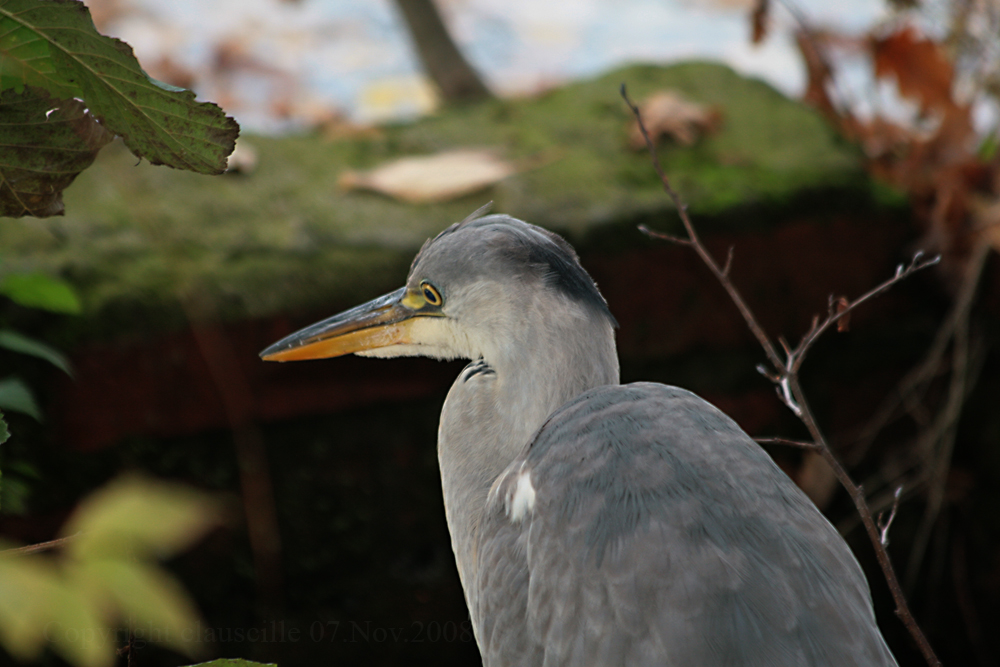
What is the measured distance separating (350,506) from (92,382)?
25.5 inches

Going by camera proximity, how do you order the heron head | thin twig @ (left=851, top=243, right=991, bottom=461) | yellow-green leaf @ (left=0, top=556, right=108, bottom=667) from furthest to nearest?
thin twig @ (left=851, top=243, right=991, bottom=461) < the heron head < yellow-green leaf @ (left=0, top=556, right=108, bottom=667)

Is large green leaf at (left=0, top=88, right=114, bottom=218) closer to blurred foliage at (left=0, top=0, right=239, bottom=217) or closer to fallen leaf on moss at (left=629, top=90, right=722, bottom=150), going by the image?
blurred foliage at (left=0, top=0, right=239, bottom=217)

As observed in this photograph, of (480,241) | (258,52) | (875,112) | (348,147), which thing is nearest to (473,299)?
(480,241)

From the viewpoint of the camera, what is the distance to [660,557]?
3.36 ft

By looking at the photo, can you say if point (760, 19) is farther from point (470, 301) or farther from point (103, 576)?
point (103, 576)

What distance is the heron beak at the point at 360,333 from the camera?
1.48 meters

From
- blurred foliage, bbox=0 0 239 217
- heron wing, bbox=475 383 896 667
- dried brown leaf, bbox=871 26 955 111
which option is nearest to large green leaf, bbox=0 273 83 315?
blurred foliage, bbox=0 0 239 217

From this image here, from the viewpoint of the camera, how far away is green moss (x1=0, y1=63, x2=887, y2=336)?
6.34ft

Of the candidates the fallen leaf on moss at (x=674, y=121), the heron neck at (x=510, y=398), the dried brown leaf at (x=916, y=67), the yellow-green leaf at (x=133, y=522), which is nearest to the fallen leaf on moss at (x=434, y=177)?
the fallen leaf on moss at (x=674, y=121)

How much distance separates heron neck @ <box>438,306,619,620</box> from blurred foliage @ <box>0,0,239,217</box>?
61 centimetres

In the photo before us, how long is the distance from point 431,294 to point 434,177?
3.10 feet

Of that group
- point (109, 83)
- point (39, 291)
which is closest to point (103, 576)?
point (109, 83)

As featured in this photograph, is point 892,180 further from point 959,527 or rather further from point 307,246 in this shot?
point 307,246

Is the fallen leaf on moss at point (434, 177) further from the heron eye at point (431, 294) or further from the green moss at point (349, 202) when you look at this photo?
the heron eye at point (431, 294)
